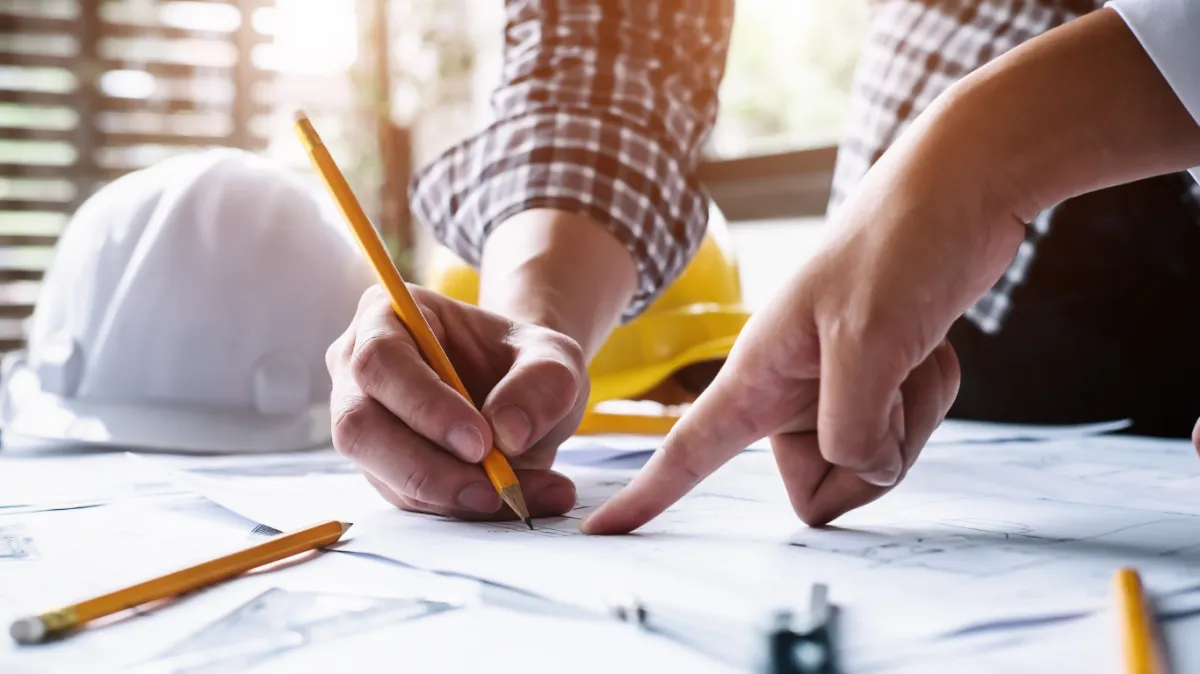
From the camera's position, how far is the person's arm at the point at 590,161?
69cm

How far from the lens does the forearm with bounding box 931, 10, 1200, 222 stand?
333mm

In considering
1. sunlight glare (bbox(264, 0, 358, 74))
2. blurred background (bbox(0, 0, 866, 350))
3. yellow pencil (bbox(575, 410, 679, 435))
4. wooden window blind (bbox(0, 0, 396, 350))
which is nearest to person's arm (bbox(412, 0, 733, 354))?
yellow pencil (bbox(575, 410, 679, 435))

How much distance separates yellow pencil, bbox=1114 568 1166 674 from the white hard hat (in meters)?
0.65

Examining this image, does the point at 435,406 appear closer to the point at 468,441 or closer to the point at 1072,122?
the point at 468,441

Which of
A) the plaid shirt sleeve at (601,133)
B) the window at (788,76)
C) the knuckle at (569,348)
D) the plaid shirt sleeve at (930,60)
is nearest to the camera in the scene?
the knuckle at (569,348)

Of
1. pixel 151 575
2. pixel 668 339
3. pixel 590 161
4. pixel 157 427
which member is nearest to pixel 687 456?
pixel 151 575

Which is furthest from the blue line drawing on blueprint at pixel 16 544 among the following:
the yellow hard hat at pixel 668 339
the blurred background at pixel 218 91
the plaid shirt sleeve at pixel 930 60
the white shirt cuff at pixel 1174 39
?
the blurred background at pixel 218 91

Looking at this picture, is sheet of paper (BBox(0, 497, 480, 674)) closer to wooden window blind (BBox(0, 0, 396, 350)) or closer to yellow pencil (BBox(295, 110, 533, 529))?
yellow pencil (BBox(295, 110, 533, 529))

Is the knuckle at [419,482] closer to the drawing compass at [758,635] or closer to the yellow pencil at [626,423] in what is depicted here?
the drawing compass at [758,635]

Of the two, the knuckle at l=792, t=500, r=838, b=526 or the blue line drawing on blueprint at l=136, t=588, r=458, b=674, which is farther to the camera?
the knuckle at l=792, t=500, r=838, b=526

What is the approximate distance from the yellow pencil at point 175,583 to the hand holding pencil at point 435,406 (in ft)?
0.18

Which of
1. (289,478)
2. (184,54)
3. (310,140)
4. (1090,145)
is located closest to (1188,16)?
(1090,145)

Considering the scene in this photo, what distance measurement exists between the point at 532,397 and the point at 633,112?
1.28 feet

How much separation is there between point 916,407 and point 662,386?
680 mm
